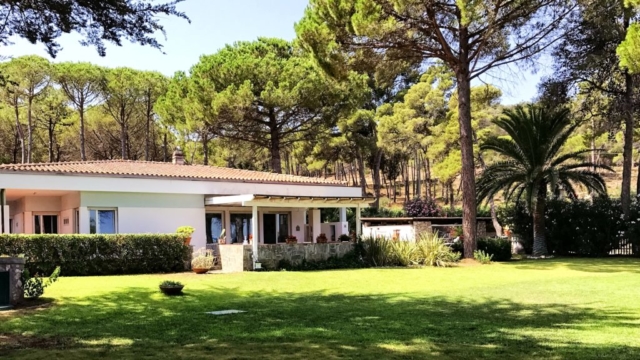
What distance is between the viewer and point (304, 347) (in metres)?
7.57

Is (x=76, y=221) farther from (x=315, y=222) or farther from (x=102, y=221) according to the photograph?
(x=315, y=222)

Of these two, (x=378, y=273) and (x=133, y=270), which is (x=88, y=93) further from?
(x=378, y=273)

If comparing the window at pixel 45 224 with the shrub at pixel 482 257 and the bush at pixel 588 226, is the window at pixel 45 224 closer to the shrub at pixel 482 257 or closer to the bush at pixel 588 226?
the shrub at pixel 482 257

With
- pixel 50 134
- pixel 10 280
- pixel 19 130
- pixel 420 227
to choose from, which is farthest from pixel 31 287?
pixel 50 134

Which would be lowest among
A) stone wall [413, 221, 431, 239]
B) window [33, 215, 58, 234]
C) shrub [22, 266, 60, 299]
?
shrub [22, 266, 60, 299]

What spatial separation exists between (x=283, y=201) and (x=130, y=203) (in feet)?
19.5

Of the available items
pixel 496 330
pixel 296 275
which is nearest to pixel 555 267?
pixel 296 275

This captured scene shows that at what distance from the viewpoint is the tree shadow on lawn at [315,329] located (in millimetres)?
7246

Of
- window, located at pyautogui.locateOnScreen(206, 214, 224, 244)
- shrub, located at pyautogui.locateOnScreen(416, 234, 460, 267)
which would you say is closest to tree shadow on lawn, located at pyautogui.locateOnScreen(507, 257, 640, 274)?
shrub, located at pyautogui.locateOnScreen(416, 234, 460, 267)

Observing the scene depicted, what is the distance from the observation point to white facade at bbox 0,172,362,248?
2139 cm

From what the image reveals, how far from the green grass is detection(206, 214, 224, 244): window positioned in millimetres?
7118

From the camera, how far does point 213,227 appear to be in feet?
82.8

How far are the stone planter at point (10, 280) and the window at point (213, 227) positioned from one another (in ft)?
44.1

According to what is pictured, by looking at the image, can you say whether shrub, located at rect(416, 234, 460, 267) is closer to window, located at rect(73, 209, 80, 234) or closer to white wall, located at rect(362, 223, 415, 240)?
white wall, located at rect(362, 223, 415, 240)
